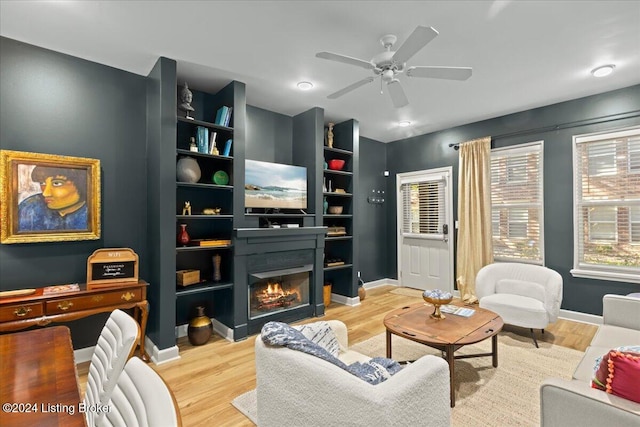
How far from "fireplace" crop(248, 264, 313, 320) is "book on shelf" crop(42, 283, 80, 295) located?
1.56m

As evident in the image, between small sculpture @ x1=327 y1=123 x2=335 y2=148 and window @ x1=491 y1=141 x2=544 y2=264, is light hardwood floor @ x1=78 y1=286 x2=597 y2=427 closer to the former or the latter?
window @ x1=491 y1=141 x2=544 y2=264

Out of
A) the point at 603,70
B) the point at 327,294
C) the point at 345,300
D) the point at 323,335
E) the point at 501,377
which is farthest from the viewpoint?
the point at 345,300

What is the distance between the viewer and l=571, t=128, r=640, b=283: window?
3498 mm

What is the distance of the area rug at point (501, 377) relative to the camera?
2045 millimetres

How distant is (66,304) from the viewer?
7.87 feet

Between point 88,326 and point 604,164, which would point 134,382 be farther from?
point 604,164

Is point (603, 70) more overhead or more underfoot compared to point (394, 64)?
more overhead

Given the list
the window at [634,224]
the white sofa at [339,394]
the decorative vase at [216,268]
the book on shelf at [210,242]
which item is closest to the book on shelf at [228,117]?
the book on shelf at [210,242]

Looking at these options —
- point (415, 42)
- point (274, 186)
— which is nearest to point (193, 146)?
point (274, 186)

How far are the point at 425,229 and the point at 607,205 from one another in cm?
243

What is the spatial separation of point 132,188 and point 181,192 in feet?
1.57

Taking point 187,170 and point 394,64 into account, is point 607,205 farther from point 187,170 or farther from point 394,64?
point 187,170

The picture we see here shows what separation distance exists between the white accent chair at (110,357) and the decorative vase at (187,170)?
2.05 metres

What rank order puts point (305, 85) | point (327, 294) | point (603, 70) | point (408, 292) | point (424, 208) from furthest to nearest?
1. point (424, 208)
2. point (408, 292)
3. point (327, 294)
4. point (305, 85)
5. point (603, 70)
